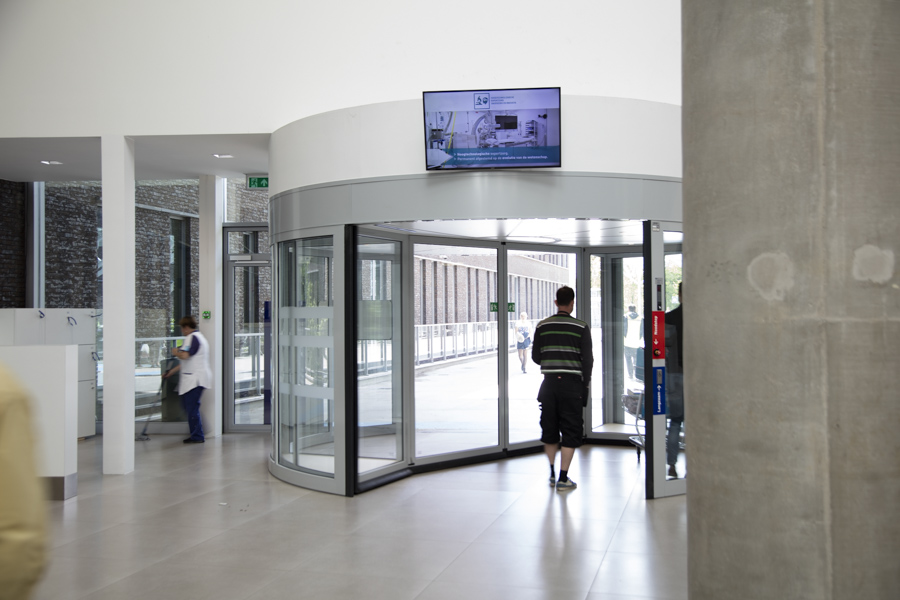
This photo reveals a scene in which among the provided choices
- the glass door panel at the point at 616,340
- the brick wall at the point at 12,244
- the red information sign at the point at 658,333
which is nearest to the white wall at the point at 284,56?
the glass door panel at the point at 616,340

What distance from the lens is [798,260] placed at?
2486 millimetres

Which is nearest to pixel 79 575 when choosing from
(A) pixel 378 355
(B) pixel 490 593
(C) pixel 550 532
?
(B) pixel 490 593

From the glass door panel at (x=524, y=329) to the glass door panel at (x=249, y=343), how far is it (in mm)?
3637

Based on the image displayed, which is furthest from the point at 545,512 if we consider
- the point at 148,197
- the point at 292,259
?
the point at 148,197

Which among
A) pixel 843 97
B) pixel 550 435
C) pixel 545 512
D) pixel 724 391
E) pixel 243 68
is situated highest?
pixel 243 68

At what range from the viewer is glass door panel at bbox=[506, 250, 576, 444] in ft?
28.0

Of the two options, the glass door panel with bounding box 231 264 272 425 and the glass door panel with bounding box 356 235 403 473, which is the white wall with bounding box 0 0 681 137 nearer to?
the glass door panel with bounding box 356 235 403 473

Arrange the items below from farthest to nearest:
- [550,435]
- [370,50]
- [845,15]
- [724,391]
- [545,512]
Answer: [370,50] → [550,435] → [545,512] → [724,391] → [845,15]

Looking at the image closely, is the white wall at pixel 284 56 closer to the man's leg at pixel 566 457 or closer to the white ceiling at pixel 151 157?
the white ceiling at pixel 151 157

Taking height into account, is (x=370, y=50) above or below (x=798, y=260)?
above

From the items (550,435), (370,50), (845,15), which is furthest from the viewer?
(370,50)

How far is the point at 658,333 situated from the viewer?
6.86 metres

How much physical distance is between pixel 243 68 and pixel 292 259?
6.80 feet

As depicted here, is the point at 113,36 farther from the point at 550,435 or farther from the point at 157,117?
the point at 550,435
